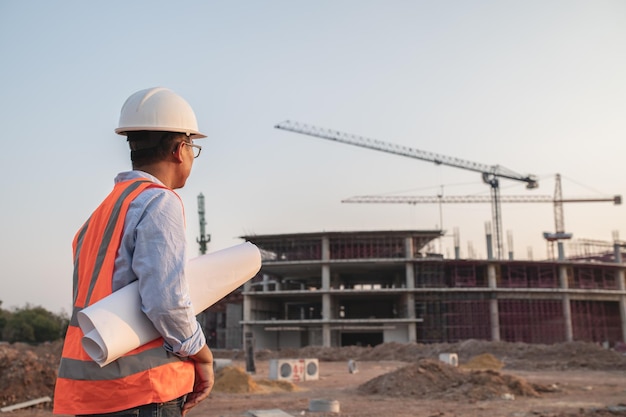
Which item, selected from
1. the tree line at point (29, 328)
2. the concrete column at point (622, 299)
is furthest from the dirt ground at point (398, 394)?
the tree line at point (29, 328)

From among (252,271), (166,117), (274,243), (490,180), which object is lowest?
(252,271)

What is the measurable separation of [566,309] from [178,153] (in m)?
56.3

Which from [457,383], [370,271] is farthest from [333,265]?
[457,383]

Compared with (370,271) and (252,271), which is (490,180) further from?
(252,271)

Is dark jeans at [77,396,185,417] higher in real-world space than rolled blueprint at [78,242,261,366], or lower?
lower

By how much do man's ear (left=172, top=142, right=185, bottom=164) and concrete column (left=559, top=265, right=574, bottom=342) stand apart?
5486 centimetres

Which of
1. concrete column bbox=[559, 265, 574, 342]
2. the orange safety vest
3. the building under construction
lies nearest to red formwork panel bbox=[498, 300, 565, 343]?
the building under construction

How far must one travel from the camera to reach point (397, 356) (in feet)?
127

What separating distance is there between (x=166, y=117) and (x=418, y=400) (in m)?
12.7

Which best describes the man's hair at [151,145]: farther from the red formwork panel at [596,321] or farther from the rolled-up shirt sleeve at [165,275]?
the red formwork panel at [596,321]

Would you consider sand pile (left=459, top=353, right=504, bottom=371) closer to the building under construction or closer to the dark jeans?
the building under construction

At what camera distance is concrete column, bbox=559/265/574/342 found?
5100cm

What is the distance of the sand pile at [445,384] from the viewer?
43.9ft

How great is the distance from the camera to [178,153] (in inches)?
78.3
